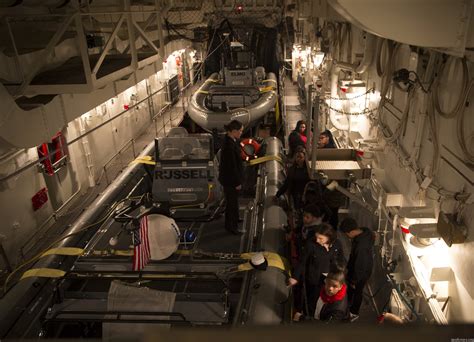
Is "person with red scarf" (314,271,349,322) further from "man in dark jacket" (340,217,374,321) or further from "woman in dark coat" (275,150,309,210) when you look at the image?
"woman in dark coat" (275,150,309,210)

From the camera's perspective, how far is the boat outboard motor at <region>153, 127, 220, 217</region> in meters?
5.17

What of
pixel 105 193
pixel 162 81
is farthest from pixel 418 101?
pixel 162 81

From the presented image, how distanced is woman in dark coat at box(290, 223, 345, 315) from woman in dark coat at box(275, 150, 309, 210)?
1.69 m

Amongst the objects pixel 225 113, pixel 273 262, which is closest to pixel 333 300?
pixel 273 262

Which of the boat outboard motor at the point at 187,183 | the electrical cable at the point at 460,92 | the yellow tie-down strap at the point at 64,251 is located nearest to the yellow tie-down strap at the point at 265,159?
the boat outboard motor at the point at 187,183

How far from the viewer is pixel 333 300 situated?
9.98ft

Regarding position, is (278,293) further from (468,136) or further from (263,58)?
(263,58)

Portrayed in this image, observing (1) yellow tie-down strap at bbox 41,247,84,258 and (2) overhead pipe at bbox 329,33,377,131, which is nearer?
(1) yellow tie-down strap at bbox 41,247,84,258

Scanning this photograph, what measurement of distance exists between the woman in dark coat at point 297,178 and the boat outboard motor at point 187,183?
977 millimetres

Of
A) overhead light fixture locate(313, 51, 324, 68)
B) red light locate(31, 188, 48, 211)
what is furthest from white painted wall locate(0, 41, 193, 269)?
overhead light fixture locate(313, 51, 324, 68)

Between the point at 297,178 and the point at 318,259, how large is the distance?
1.91 m

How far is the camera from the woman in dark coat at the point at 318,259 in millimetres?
3373

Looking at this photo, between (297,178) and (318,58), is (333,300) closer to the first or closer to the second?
(297,178)

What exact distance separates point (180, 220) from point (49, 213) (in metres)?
3.50
